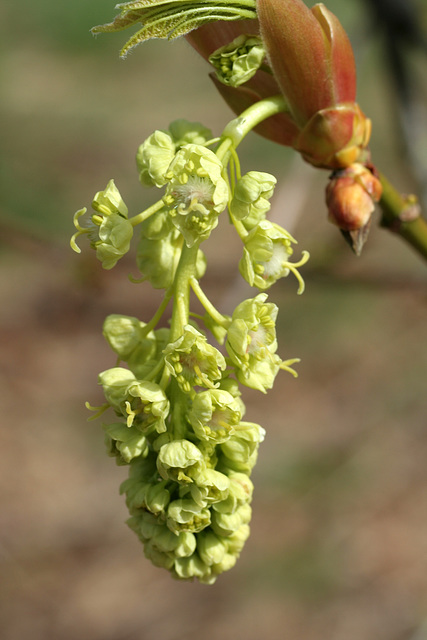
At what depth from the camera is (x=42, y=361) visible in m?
5.47

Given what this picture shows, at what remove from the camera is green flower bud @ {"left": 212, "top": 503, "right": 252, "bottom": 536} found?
1.05m

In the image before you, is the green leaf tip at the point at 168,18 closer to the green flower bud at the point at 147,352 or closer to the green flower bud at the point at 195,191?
the green flower bud at the point at 195,191

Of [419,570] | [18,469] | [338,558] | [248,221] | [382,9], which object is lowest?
[419,570]

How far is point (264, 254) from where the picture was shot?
981mm

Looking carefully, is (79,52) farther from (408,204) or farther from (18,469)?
(408,204)

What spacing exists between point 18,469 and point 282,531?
2.03 meters

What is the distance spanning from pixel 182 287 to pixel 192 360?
11 centimetres

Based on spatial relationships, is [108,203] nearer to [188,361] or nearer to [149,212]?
[149,212]

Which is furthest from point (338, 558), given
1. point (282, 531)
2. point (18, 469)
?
point (18, 469)

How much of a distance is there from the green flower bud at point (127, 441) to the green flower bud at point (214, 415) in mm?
114

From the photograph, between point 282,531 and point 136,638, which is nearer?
point 136,638

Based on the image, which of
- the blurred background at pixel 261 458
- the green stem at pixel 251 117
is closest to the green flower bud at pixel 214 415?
the green stem at pixel 251 117

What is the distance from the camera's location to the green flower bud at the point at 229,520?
3.43ft

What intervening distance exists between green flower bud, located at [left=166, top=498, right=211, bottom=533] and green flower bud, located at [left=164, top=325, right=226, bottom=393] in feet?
0.60
